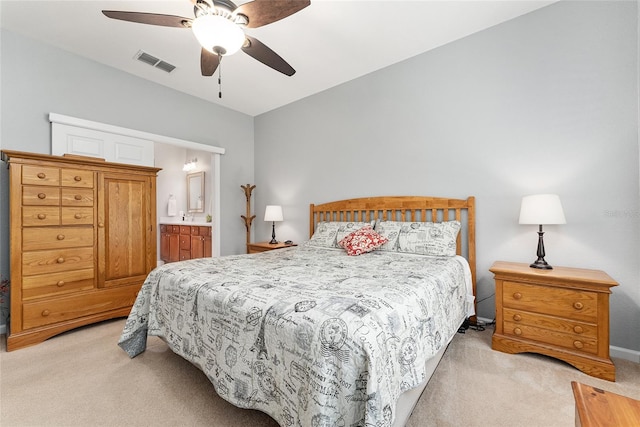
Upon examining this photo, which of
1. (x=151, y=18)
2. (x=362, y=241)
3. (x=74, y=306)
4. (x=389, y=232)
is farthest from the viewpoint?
(x=389, y=232)

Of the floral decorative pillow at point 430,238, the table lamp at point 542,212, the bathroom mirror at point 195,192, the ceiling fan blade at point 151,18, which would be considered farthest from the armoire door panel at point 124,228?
the table lamp at point 542,212

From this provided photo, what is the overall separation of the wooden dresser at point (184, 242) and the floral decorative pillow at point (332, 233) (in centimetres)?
229

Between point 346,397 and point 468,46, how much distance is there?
326cm

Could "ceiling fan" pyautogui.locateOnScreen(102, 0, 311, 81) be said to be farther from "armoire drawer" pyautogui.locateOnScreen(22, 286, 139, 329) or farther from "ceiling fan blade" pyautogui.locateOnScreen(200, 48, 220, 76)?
"armoire drawer" pyautogui.locateOnScreen(22, 286, 139, 329)

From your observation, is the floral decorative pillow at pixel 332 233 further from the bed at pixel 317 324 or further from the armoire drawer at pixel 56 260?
the armoire drawer at pixel 56 260

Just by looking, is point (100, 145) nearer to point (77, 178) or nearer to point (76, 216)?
point (77, 178)

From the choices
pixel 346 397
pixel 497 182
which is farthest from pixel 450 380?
pixel 497 182

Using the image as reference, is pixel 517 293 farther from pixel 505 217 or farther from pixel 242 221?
pixel 242 221

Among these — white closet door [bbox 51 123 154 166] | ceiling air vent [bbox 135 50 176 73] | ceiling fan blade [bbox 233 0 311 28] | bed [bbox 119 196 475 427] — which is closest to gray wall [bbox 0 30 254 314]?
white closet door [bbox 51 123 154 166]

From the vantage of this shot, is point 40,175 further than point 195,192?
No

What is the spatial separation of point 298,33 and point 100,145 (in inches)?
101

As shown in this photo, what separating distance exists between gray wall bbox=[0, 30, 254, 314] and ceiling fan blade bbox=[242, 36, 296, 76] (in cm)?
222

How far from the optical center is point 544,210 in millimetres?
2086

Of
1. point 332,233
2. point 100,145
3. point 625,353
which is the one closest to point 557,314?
point 625,353
